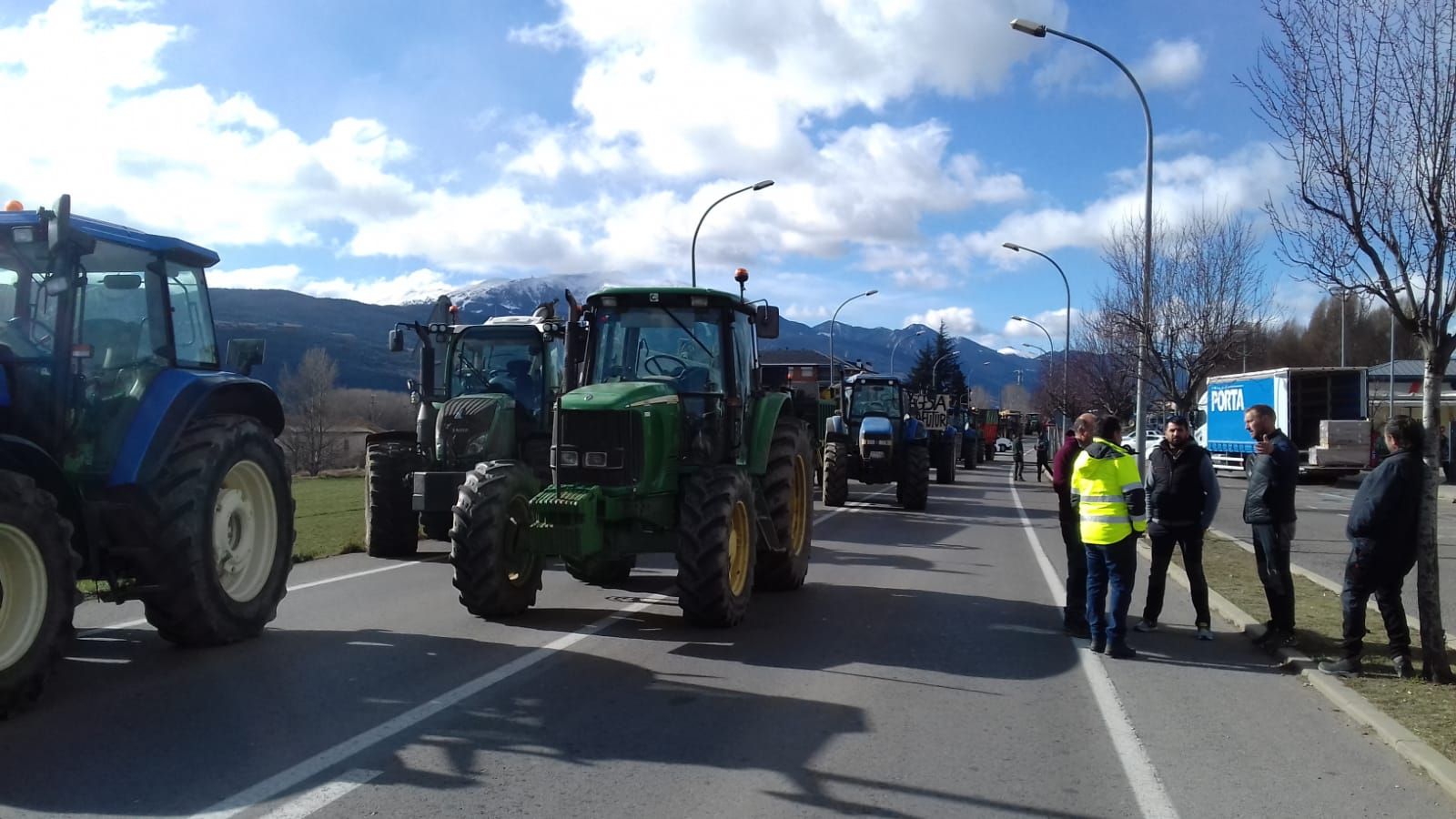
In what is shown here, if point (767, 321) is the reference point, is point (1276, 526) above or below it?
below

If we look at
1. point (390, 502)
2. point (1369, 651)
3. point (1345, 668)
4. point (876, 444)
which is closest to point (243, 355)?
point (390, 502)

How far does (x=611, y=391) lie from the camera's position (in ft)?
30.0

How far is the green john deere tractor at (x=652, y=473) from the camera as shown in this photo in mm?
8562

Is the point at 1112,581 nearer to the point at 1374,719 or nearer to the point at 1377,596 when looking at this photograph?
the point at 1377,596

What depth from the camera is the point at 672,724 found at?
20.0 ft

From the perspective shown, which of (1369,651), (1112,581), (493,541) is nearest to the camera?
(1369,651)

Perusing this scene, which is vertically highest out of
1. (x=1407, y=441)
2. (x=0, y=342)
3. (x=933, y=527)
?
(x=0, y=342)

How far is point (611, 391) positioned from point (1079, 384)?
130 feet

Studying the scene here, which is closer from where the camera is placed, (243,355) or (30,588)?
(30,588)

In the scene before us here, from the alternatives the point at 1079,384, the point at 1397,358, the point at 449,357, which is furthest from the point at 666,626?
the point at 1397,358

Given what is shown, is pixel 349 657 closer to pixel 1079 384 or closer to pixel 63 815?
pixel 63 815

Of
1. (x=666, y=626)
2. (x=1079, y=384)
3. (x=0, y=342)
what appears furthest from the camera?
(x=1079, y=384)

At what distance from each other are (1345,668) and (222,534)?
25.1ft

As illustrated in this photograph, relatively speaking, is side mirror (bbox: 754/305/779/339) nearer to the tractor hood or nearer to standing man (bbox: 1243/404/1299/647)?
the tractor hood
